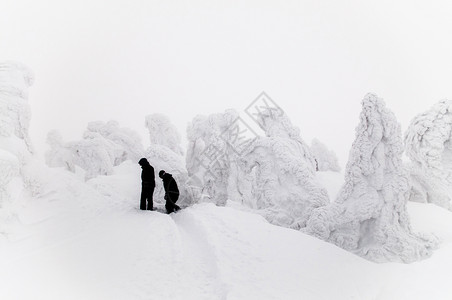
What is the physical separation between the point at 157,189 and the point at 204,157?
135cm

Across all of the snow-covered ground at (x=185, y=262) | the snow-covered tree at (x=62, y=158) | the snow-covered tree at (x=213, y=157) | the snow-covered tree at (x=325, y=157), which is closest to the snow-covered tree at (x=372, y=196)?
the snow-covered ground at (x=185, y=262)

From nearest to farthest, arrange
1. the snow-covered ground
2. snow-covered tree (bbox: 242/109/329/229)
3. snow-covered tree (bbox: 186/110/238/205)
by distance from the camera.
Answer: the snow-covered ground → snow-covered tree (bbox: 242/109/329/229) → snow-covered tree (bbox: 186/110/238/205)

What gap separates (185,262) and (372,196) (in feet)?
8.85

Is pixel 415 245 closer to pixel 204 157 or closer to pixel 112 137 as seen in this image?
pixel 204 157

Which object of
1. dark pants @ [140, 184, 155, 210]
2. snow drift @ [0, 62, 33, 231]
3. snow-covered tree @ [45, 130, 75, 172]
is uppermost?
snow drift @ [0, 62, 33, 231]

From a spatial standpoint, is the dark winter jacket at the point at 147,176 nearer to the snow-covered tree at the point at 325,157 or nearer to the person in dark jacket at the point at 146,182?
the person in dark jacket at the point at 146,182

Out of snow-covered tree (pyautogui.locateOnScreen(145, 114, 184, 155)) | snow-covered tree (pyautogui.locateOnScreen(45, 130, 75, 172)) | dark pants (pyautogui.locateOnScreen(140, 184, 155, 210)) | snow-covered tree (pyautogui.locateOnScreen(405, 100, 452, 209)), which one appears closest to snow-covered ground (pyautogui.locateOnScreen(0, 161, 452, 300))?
snow-covered tree (pyautogui.locateOnScreen(405, 100, 452, 209))

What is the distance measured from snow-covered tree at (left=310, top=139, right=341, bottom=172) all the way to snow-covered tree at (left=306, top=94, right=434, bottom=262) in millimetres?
7483

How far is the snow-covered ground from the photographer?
13.2 feet

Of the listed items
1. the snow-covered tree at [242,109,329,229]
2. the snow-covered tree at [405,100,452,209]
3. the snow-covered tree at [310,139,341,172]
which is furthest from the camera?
the snow-covered tree at [310,139,341,172]

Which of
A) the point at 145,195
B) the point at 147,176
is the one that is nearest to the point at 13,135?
the point at 147,176

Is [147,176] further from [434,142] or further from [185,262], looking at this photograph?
[434,142]

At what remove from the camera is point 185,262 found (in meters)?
4.53

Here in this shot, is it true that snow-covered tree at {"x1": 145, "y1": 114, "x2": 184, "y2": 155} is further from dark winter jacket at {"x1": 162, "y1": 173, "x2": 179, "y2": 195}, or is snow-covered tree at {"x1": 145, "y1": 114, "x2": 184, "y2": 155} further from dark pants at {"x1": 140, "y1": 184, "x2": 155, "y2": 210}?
dark pants at {"x1": 140, "y1": 184, "x2": 155, "y2": 210}
